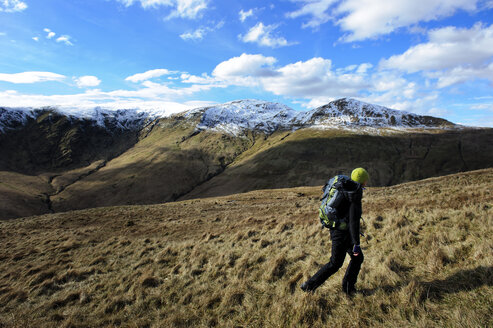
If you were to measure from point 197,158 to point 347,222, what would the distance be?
13923 cm

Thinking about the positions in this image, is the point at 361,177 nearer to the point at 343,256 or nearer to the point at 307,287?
the point at 343,256

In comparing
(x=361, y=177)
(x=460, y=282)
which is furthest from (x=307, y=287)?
(x=460, y=282)

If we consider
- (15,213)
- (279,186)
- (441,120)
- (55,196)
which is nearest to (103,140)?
(55,196)

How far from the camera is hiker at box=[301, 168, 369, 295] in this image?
532 centimetres

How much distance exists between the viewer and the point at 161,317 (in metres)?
6.52

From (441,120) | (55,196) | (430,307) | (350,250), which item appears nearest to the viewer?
(430,307)

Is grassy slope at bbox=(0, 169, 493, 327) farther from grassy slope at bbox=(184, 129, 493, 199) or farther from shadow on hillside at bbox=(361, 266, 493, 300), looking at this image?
grassy slope at bbox=(184, 129, 493, 199)

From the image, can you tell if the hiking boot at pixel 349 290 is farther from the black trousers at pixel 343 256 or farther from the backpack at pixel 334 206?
the backpack at pixel 334 206

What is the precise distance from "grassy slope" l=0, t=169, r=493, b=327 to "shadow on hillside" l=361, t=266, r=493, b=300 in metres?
0.02

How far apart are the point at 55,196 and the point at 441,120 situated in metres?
246

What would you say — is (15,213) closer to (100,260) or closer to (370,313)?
(100,260)

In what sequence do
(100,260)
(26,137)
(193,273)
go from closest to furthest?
1. (193,273)
2. (100,260)
3. (26,137)

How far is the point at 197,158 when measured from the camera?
14112cm

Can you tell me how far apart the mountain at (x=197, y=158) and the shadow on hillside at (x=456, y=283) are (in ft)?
309
